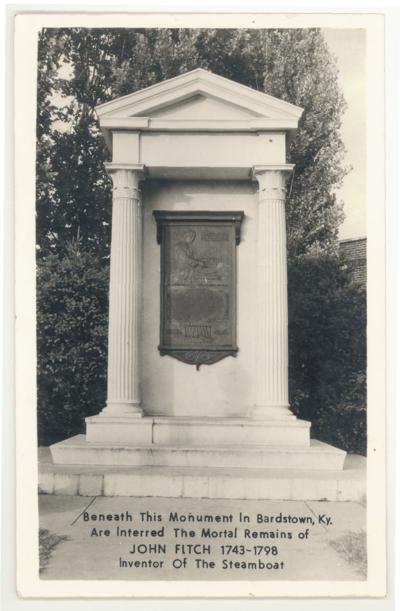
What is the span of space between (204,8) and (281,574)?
546 cm

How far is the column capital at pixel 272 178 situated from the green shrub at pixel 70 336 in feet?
14.1

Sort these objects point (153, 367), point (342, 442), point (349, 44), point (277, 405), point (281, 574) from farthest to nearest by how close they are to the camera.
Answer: point (342, 442) < point (153, 367) < point (277, 405) < point (349, 44) < point (281, 574)

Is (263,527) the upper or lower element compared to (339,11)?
lower

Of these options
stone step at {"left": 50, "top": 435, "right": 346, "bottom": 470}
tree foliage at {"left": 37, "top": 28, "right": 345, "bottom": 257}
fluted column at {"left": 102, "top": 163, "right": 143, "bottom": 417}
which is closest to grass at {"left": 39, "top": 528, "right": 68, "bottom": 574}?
stone step at {"left": 50, "top": 435, "right": 346, "bottom": 470}

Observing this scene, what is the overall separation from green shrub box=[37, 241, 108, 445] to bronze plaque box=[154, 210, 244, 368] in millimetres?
3152

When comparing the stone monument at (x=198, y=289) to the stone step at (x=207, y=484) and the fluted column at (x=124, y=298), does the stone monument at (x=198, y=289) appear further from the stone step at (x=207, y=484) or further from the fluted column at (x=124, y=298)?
the stone step at (x=207, y=484)

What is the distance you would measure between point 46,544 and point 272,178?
557 centimetres

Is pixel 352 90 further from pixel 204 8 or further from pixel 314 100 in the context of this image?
pixel 314 100

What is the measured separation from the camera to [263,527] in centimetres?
691

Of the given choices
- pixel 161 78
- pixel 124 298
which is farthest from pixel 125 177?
pixel 161 78

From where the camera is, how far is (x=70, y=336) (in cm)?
1266

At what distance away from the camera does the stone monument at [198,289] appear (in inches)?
356

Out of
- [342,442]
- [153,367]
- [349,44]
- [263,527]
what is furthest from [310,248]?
[263,527]

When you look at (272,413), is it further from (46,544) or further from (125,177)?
(125,177)
